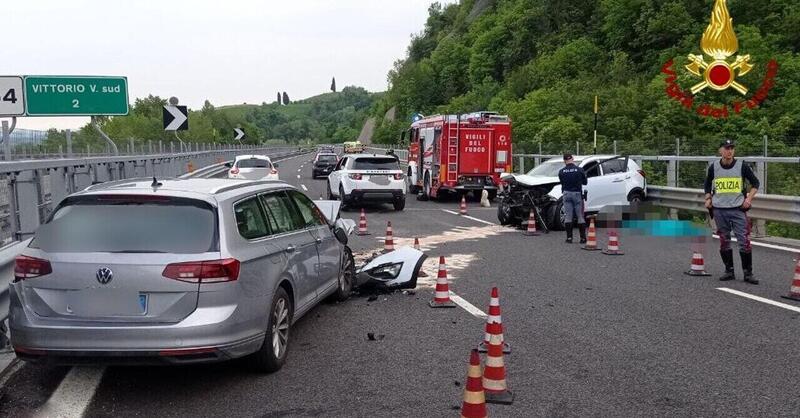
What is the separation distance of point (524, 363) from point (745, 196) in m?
5.12

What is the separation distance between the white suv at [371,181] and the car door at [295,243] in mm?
12745

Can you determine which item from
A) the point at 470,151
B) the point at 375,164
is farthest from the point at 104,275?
the point at 470,151

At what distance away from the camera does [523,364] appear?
5.67 meters

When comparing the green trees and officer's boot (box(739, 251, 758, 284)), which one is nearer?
officer's boot (box(739, 251, 758, 284))

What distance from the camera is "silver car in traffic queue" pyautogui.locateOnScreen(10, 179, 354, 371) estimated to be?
469 centimetres

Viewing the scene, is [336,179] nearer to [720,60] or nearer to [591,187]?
[591,187]

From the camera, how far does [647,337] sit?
6477 mm

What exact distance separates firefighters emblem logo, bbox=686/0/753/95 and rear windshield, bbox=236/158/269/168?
25.6 metres

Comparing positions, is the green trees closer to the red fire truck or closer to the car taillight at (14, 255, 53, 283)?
the red fire truck

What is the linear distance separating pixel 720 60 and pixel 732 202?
120 ft

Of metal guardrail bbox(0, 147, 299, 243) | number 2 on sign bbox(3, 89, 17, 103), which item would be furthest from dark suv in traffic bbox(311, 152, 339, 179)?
number 2 on sign bbox(3, 89, 17, 103)

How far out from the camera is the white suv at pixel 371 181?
1956 centimetres

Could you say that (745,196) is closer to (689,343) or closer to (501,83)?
(689,343)

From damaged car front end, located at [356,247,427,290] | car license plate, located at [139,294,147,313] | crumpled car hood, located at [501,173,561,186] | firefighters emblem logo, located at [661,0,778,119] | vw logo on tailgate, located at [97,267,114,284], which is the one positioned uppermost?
firefighters emblem logo, located at [661,0,778,119]
